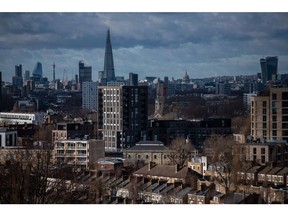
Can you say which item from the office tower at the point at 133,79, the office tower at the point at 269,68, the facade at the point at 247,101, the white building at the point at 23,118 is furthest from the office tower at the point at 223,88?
the white building at the point at 23,118

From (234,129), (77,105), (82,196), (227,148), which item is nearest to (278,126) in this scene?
(227,148)

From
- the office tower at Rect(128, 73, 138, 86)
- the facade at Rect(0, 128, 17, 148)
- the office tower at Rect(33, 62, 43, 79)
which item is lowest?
the facade at Rect(0, 128, 17, 148)

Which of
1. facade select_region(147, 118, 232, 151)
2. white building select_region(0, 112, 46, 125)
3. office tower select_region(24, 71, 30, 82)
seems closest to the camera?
office tower select_region(24, 71, 30, 82)

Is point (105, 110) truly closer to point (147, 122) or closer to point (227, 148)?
point (147, 122)

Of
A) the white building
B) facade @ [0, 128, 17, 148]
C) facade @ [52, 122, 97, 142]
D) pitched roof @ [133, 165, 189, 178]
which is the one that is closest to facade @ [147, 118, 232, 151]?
facade @ [52, 122, 97, 142]

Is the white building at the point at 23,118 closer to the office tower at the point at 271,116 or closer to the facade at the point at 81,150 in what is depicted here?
the facade at the point at 81,150

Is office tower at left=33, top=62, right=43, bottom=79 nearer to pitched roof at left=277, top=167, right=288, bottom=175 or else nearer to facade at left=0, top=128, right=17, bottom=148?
facade at left=0, top=128, right=17, bottom=148

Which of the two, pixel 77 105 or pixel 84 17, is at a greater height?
pixel 84 17
